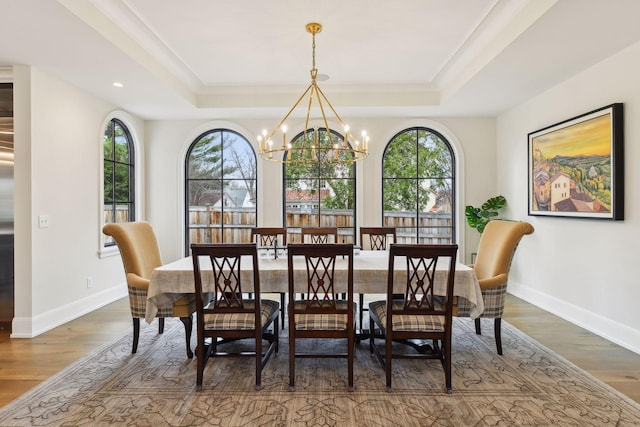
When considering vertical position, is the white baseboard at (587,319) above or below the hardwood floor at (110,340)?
above

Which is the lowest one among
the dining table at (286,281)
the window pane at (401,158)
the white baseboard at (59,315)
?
the white baseboard at (59,315)

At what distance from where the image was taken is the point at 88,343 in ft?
10.8

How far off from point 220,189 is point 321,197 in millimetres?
1593

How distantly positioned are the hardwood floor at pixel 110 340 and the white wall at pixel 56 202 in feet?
0.96

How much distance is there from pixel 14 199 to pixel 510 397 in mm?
4410

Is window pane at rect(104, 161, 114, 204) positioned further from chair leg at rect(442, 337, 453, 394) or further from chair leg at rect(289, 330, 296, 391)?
chair leg at rect(442, 337, 453, 394)

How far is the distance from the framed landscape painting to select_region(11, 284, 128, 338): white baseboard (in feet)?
17.5

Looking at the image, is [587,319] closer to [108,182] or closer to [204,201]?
[204,201]

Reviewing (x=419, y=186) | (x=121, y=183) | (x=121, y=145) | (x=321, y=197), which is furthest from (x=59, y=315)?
(x=419, y=186)

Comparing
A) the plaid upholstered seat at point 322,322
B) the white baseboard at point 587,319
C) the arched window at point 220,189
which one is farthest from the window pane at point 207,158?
the white baseboard at point 587,319

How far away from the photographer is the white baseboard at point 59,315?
11.5 feet

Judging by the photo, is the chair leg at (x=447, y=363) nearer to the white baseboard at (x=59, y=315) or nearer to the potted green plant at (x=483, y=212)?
the potted green plant at (x=483, y=212)

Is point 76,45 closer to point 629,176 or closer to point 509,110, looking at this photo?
point 629,176

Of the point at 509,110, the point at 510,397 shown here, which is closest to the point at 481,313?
the point at 510,397
